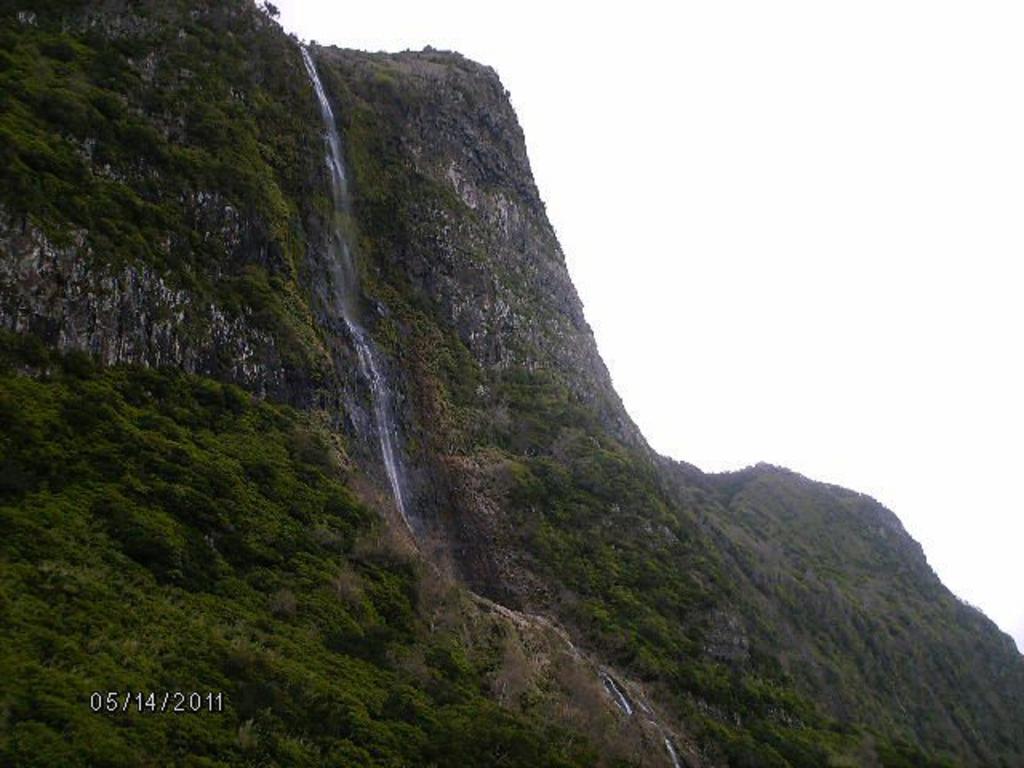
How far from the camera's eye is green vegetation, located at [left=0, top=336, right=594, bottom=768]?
14586mm

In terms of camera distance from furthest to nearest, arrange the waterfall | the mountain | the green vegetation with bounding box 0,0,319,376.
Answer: the waterfall → the green vegetation with bounding box 0,0,319,376 → the mountain

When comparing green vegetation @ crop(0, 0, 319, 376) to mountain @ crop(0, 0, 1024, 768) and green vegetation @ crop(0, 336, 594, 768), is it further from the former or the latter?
green vegetation @ crop(0, 336, 594, 768)

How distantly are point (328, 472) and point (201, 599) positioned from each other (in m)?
10.7

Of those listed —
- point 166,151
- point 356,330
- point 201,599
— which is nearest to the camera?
point 201,599

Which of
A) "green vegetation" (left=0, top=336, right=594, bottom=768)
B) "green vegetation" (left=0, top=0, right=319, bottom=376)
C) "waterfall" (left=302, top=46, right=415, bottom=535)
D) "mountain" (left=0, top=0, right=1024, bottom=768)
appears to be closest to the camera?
"green vegetation" (left=0, top=336, right=594, bottom=768)

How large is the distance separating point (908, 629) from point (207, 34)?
2736 inches

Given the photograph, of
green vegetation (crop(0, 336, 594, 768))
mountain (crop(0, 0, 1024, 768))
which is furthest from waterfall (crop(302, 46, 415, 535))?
green vegetation (crop(0, 336, 594, 768))

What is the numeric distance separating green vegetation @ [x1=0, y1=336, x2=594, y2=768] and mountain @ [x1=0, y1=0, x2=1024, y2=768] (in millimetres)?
90

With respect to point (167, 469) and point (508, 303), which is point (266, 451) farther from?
point (508, 303)

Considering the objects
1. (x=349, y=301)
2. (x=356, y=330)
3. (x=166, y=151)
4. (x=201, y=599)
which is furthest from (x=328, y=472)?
(x=166, y=151)

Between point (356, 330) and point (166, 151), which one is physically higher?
point (166, 151)

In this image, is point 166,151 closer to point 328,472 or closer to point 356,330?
point 356,330

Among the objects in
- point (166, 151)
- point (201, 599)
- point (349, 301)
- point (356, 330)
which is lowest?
point (201, 599)

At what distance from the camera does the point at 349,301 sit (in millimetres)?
41438
